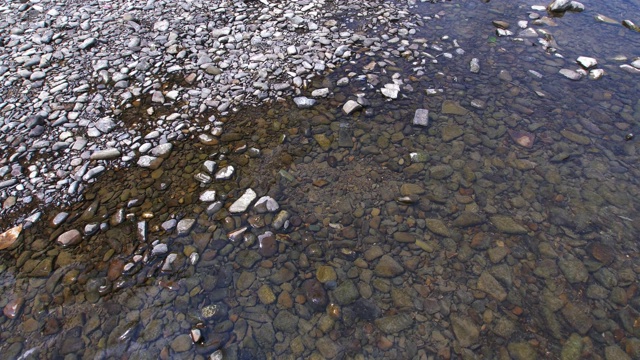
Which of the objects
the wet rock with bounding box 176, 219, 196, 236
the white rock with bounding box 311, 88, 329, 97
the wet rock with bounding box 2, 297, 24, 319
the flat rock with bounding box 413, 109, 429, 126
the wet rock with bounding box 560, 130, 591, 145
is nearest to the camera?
the wet rock with bounding box 2, 297, 24, 319

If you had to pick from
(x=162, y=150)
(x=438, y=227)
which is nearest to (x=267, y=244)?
(x=438, y=227)

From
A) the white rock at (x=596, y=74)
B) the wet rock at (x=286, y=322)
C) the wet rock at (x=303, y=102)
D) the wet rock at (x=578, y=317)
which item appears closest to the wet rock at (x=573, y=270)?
the wet rock at (x=578, y=317)

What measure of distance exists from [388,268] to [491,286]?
915 mm

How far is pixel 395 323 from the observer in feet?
10.7

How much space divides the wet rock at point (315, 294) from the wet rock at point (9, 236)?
288 centimetres

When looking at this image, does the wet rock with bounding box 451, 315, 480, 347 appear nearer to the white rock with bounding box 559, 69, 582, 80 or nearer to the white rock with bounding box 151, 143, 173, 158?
the white rock with bounding box 151, 143, 173, 158

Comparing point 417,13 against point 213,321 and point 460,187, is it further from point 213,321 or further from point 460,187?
point 213,321

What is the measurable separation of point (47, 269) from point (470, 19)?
678cm

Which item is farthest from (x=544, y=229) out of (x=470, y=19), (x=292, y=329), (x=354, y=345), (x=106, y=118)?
(x=106, y=118)

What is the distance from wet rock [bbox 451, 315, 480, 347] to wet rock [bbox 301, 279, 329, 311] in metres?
1.09

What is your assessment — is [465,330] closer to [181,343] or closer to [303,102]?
[181,343]

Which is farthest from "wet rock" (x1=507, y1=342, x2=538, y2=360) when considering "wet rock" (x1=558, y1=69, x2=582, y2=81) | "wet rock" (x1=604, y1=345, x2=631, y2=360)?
"wet rock" (x1=558, y1=69, x2=582, y2=81)

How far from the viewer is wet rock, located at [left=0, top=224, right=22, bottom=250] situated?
12.4 ft

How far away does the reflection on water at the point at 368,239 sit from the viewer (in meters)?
3.20
